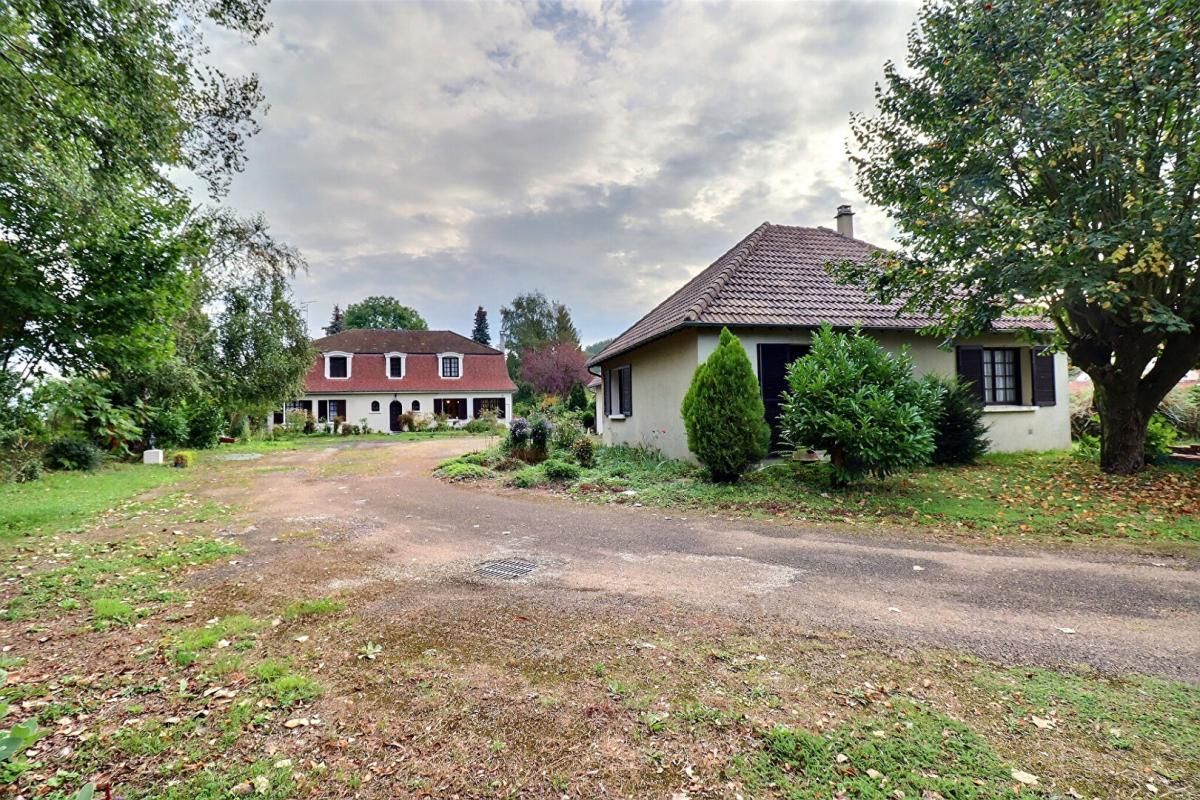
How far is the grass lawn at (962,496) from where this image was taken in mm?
6160

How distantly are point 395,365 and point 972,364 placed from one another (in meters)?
27.7

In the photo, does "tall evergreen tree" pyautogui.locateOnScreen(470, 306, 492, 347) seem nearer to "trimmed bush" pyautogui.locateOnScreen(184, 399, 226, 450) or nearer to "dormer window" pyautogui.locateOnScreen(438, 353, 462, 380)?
"dormer window" pyautogui.locateOnScreen(438, 353, 462, 380)

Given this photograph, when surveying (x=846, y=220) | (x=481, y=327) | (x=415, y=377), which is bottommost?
(x=415, y=377)

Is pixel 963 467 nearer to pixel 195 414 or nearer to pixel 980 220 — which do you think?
pixel 980 220

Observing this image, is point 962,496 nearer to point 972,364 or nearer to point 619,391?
point 972,364

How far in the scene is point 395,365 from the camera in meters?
30.2

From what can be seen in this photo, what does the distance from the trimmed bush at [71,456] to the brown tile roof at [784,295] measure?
550 inches

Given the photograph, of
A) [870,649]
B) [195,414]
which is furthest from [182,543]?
[195,414]

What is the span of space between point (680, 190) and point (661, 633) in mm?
13080

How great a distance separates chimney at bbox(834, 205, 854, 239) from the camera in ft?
49.3

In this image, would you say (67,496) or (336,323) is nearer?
(67,496)

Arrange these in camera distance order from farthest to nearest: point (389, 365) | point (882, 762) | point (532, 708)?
point (389, 365), point (532, 708), point (882, 762)

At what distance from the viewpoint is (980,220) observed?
25.2ft

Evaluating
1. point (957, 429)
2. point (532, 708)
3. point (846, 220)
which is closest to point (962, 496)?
point (957, 429)
